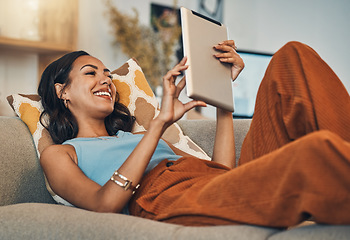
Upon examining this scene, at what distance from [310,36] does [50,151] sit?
390cm

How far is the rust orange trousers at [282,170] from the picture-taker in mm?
733

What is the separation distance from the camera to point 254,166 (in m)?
0.82

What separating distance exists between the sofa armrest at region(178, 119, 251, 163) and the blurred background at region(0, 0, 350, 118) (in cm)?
142

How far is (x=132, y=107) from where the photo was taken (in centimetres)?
171

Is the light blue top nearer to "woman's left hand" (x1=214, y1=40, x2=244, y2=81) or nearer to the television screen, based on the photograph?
"woman's left hand" (x1=214, y1=40, x2=244, y2=81)

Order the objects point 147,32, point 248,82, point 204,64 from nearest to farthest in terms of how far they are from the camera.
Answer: point 204,64 < point 147,32 < point 248,82

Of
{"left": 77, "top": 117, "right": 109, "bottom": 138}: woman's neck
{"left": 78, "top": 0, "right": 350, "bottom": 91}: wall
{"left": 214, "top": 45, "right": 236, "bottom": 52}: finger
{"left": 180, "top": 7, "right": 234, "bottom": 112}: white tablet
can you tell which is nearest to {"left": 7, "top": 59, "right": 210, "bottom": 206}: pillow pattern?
{"left": 77, "top": 117, "right": 109, "bottom": 138}: woman's neck

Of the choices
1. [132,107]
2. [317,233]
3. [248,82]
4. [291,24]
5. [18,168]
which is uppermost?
[291,24]

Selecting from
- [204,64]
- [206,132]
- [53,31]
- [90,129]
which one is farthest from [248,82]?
[204,64]

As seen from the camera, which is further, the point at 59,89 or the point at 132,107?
the point at 132,107

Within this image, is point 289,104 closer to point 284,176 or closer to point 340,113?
point 340,113

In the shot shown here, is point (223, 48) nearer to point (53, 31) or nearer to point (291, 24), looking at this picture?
point (53, 31)

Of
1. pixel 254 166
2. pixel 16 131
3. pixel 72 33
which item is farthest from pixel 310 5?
pixel 254 166

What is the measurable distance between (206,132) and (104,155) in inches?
19.8
